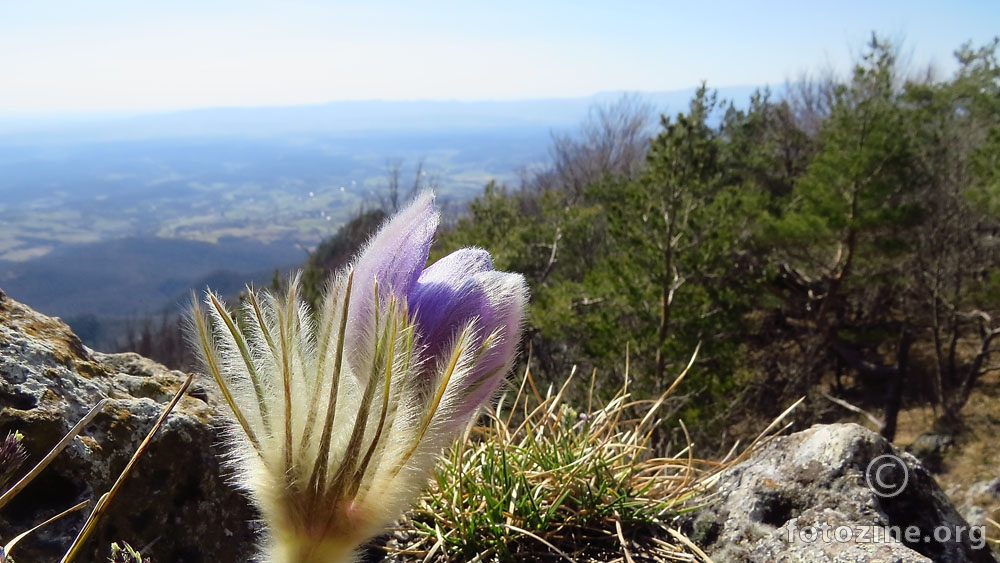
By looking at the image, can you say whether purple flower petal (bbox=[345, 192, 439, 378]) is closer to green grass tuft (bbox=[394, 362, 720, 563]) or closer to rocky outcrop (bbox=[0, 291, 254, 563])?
rocky outcrop (bbox=[0, 291, 254, 563])

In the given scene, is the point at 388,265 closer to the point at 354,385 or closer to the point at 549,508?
the point at 354,385

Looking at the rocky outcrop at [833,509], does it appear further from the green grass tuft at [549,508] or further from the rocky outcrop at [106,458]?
the rocky outcrop at [106,458]

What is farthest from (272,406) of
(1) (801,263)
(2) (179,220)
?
(2) (179,220)

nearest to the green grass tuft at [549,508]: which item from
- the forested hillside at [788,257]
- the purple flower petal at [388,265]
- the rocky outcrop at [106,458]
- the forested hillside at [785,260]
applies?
the rocky outcrop at [106,458]

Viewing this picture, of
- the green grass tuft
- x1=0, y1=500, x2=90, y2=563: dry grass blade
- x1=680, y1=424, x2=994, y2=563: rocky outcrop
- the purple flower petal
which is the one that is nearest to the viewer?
x1=0, y1=500, x2=90, y2=563: dry grass blade

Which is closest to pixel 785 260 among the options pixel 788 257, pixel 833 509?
pixel 788 257

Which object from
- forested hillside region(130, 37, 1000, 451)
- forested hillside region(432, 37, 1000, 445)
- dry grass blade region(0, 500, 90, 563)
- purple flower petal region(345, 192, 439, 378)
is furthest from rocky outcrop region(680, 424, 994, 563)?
forested hillside region(432, 37, 1000, 445)
